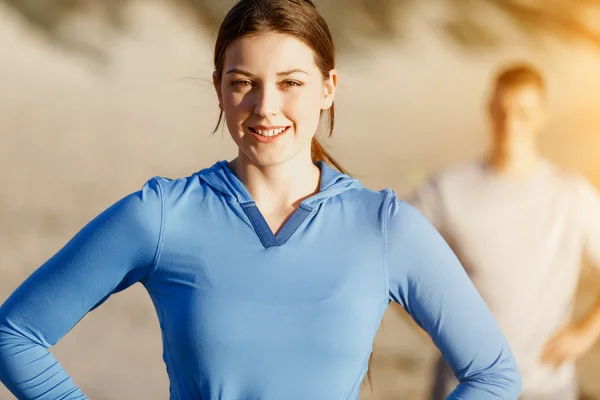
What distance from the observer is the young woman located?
4.35 ft

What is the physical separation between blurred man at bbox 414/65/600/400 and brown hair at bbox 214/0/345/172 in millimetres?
1243

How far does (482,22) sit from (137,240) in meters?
3.00

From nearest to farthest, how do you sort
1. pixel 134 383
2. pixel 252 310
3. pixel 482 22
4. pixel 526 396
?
pixel 252 310 → pixel 526 396 → pixel 134 383 → pixel 482 22

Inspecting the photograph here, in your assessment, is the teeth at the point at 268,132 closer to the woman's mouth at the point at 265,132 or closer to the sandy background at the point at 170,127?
the woman's mouth at the point at 265,132

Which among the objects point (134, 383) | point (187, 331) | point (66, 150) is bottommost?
point (134, 383)

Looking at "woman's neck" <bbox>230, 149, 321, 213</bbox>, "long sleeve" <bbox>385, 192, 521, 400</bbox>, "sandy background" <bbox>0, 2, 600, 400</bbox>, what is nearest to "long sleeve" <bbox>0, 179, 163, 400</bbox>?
"woman's neck" <bbox>230, 149, 321, 213</bbox>

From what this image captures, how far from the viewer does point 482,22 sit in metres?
4.05

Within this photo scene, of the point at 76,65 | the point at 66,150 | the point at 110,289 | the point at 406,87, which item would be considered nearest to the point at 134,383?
the point at 66,150

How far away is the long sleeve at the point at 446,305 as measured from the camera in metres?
1.39

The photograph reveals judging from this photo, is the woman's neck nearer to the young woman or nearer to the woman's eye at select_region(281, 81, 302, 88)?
the young woman

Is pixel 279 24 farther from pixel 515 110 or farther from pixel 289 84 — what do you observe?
pixel 515 110

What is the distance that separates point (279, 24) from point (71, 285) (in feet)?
1.52

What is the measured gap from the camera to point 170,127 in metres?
3.92

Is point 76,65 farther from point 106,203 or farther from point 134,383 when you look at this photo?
point 134,383
